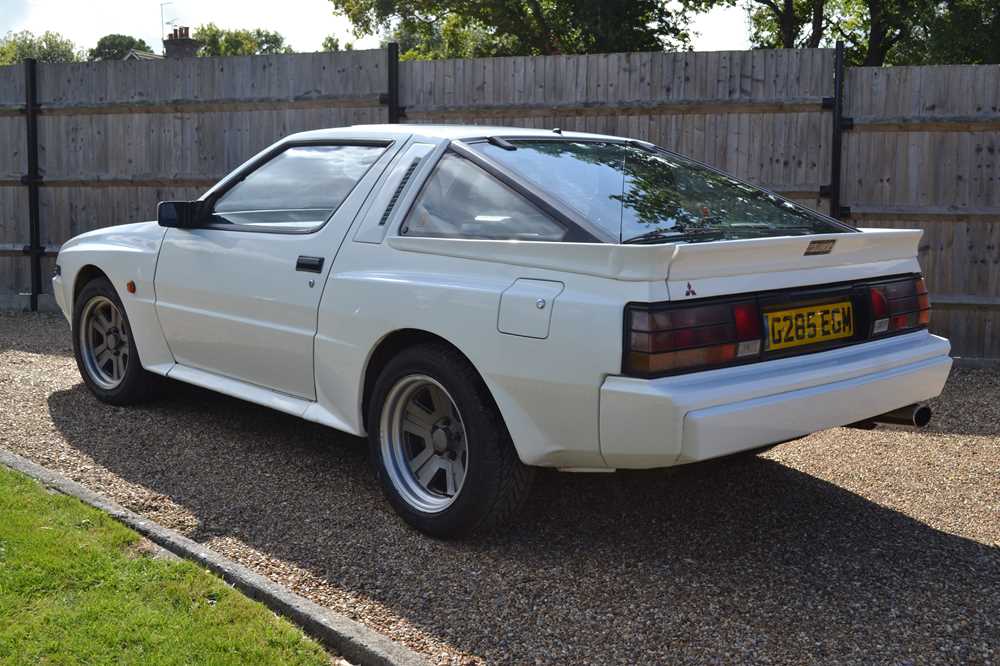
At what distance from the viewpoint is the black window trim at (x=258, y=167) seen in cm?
469

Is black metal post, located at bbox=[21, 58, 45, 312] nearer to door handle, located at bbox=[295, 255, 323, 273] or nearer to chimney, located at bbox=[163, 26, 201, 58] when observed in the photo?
door handle, located at bbox=[295, 255, 323, 273]

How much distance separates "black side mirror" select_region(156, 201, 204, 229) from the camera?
526cm

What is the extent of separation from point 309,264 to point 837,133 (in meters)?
5.32

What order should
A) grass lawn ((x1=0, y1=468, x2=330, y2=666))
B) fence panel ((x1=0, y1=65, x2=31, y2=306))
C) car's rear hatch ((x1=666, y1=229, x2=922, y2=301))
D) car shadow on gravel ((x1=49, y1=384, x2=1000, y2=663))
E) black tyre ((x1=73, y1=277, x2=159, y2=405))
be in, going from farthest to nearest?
fence panel ((x1=0, y1=65, x2=31, y2=306)) → black tyre ((x1=73, y1=277, x2=159, y2=405)) → car's rear hatch ((x1=666, y1=229, x2=922, y2=301)) → car shadow on gravel ((x1=49, y1=384, x2=1000, y2=663)) → grass lawn ((x1=0, y1=468, x2=330, y2=666))

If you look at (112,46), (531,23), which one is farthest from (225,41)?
(531,23)

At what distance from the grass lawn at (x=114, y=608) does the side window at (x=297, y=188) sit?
1581mm

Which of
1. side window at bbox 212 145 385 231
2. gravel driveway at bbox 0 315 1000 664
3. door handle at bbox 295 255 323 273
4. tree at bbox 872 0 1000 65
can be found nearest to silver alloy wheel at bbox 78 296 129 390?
gravel driveway at bbox 0 315 1000 664

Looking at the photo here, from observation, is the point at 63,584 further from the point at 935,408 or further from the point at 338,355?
the point at 935,408

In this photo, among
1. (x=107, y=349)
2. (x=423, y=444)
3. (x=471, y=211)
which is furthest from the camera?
(x=107, y=349)

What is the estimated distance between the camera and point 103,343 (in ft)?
20.5

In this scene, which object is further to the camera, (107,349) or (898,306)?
(107,349)

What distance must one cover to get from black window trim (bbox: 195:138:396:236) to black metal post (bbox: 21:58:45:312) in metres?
6.68

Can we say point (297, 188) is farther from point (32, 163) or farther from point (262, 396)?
point (32, 163)

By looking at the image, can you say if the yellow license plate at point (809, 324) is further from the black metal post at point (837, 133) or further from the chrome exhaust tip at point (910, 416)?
the black metal post at point (837, 133)
